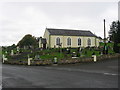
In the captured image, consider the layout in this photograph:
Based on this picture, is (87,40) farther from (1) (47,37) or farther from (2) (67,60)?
(2) (67,60)

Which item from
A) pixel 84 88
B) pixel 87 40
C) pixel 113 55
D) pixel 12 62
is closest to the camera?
pixel 84 88

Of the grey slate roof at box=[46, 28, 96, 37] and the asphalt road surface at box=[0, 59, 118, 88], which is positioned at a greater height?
the grey slate roof at box=[46, 28, 96, 37]

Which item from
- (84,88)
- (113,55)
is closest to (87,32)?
(113,55)

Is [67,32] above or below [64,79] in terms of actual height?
above

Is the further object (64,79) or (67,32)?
(67,32)

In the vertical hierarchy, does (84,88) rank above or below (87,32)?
below

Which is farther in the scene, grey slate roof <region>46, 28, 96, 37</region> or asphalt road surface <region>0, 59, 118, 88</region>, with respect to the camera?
grey slate roof <region>46, 28, 96, 37</region>

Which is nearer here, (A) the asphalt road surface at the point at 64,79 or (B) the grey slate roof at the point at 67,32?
(A) the asphalt road surface at the point at 64,79

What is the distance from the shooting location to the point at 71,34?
2311 inches

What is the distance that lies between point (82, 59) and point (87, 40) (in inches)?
1453

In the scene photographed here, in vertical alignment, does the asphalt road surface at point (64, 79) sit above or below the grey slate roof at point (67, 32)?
below

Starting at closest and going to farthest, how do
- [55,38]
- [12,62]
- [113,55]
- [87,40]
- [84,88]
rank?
1. [84,88]
2. [113,55]
3. [12,62]
4. [55,38]
5. [87,40]

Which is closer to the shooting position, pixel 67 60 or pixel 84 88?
pixel 84 88

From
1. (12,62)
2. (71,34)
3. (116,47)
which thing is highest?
(71,34)
